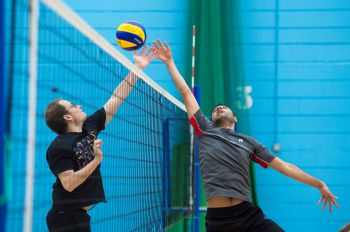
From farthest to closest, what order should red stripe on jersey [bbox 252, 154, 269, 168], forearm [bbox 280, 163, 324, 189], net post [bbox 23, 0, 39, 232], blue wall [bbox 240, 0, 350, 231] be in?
blue wall [bbox 240, 0, 350, 231] → red stripe on jersey [bbox 252, 154, 269, 168] → forearm [bbox 280, 163, 324, 189] → net post [bbox 23, 0, 39, 232]

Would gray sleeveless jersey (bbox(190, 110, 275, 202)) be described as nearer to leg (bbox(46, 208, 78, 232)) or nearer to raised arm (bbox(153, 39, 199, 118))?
raised arm (bbox(153, 39, 199, 118))

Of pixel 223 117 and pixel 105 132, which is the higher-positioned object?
pixel 223 117

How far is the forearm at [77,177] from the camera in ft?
11.6

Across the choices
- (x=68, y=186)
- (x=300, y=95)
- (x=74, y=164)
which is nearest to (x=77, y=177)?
(x=68, y=186)

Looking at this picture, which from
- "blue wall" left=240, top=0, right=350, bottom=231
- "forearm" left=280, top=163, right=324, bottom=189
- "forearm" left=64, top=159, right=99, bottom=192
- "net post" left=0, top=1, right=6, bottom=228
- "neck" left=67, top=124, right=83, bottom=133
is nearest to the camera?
"net post" left=0, top=1, right=6, bottom=228

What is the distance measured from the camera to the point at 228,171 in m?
4.74

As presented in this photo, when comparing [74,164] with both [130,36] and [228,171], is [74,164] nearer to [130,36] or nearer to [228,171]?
[228,171]

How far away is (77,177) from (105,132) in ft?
6.17

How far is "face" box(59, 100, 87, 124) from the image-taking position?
387 cm

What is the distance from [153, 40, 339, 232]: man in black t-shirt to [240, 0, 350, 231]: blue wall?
2432 mm

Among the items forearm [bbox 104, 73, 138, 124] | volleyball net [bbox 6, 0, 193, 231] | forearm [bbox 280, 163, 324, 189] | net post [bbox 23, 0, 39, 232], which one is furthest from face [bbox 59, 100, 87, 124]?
forearm [bbox 280, 163, 324, 189]

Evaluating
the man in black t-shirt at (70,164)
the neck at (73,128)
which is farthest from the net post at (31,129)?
the neck at (73,128)

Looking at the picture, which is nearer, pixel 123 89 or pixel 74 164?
pixel 74 164

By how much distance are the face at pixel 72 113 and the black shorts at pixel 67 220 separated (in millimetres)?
→ 598
